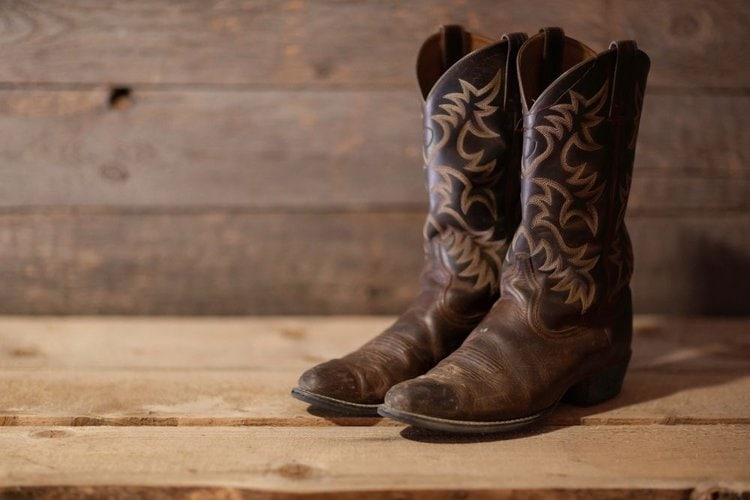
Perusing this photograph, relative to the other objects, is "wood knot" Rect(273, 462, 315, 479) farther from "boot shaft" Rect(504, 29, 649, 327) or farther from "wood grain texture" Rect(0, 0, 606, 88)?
"wood grain texture" Rect(0, 0, 606, 88)

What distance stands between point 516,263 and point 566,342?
125 millimetres

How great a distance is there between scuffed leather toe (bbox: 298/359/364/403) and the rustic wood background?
0.73 metres

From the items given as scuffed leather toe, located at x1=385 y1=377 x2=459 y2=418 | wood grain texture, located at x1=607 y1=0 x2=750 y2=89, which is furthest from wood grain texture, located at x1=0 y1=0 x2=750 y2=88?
scuffed leather toe, located at x1=385 y1=377 x2=459 y2=418

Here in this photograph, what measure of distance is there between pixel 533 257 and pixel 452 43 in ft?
1.22

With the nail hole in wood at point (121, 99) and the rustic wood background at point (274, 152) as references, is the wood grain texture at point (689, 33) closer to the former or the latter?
the rustic wood background at point (274, 152)

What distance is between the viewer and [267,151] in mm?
1715

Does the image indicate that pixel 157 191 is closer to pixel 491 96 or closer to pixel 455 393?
pixel 491 96

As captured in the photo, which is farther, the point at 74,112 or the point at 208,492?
the point at 74,112

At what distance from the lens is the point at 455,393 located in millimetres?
938

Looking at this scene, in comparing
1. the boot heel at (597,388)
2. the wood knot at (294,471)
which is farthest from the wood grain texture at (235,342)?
the wood knot at (294,471)

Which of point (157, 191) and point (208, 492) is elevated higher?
point (157, 191)

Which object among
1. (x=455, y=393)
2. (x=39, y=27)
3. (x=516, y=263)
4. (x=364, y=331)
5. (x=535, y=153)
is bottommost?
(x=364, y=331)

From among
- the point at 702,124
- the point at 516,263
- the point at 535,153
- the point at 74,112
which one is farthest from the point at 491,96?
the point at 74,112


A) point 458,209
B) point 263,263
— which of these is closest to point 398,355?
point 458,209
